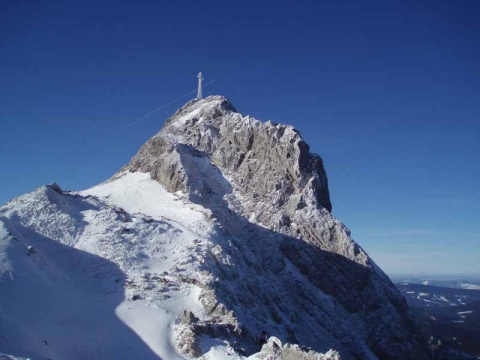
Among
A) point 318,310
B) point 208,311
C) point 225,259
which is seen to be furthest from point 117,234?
point 318,310

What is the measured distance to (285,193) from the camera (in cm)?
5938

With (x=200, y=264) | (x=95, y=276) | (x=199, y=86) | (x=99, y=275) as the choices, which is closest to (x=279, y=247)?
(x=200, y=264)

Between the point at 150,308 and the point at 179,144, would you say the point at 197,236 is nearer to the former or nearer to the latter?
the point at 150,308

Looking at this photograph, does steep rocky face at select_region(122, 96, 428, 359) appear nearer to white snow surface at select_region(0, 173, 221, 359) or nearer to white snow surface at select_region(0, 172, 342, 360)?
white snow surface at select_region(0, 172, 342, 360)

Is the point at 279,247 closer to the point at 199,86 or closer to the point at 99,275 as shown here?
the point at 99,275

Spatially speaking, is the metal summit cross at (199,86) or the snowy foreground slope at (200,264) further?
the metal summit cross at (199,86)

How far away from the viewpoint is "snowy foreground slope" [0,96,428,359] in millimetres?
28400

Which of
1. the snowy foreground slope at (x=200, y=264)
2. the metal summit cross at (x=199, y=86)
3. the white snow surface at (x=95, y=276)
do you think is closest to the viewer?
the white snow surface at (x=95, y=276)

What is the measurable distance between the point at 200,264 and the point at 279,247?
1653 centimetres

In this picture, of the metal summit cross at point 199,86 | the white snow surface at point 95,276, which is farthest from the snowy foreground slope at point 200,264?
the metal summit cross at point 199,86

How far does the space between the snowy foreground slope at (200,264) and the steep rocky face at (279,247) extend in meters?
0.18

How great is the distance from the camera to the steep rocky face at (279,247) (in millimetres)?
41375

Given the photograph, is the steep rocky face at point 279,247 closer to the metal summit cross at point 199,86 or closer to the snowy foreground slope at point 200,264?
the snowy foreground slope at point 200,264

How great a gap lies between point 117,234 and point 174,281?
9.48 m
